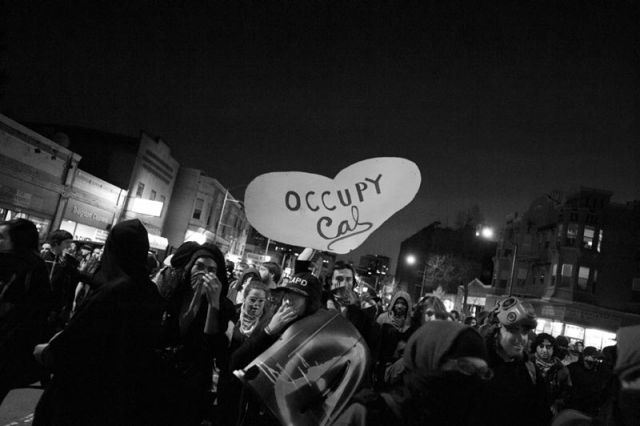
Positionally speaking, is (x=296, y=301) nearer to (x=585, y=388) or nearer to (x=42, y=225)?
(x=585, y=388)

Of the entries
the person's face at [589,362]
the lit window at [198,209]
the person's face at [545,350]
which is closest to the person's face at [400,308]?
the person's face at [545,350]

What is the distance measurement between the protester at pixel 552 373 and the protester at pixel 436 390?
484 cm

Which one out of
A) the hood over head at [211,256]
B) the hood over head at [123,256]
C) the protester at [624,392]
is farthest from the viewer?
the hood over head at [211,256]

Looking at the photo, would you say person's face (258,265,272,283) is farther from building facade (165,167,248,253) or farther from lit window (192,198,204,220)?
lit window (192,198,204,220)

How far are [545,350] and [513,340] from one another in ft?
12.5

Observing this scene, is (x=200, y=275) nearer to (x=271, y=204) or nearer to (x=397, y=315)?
(x=271, y=204)

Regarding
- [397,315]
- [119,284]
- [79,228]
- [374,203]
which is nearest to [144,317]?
[119,284]

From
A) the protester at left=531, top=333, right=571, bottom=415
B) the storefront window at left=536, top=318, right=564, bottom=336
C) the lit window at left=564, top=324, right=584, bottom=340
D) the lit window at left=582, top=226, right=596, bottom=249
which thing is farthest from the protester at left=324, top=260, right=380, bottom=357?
the lit window at left=582, top=226, right=596, bottom=249

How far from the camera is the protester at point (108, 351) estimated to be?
2459 millimetres

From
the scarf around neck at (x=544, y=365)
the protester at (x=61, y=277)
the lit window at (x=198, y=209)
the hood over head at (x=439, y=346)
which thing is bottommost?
the protester at (x=61, y=277)

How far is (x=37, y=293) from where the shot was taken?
376 cm

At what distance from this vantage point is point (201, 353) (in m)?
3.46

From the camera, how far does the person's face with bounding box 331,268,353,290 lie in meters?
5.45

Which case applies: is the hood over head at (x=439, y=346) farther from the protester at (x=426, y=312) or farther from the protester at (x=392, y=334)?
the protester at (x=426, y=312)
